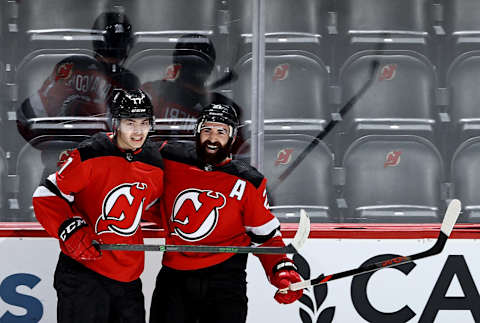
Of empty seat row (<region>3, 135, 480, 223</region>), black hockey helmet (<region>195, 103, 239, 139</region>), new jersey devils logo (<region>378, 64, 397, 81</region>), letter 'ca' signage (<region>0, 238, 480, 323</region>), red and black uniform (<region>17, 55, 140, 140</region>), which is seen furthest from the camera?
new jersey devils logo (<region>378, 64, 397, 81</region>)

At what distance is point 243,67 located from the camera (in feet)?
9.68

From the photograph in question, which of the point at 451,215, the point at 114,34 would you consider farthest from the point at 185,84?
the point at 451,215

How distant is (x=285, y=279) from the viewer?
2.32 meters

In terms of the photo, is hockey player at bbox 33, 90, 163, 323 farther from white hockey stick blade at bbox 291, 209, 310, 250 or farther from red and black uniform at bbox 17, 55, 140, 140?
red and black uniform at bbox 17, 55, 140, 140

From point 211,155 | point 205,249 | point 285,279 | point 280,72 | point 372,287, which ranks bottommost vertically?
point 372,287

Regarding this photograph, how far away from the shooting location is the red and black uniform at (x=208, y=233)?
2332 millimetres

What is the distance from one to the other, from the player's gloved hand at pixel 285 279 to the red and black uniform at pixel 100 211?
17.7 inches

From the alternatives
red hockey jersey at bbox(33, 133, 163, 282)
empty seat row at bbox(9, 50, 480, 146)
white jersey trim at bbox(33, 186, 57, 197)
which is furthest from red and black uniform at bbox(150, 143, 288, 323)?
empty seat row at bbox(9, 50, 480, 146)

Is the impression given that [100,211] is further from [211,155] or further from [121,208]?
[211,155]

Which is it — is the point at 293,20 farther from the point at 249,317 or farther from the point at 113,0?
the point at 249,317

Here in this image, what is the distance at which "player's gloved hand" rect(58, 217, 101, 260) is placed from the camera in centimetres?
218

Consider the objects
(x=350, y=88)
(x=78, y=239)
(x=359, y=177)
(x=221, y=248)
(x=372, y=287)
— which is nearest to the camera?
(x=78, y=239)

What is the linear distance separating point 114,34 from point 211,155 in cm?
102

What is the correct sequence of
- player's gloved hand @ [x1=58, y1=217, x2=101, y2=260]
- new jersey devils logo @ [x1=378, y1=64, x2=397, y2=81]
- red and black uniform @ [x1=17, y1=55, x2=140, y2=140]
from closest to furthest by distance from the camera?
player's gloved hand @ [x1=58, y1=217, x2=101, y2=260], red and black uniform @ [x1=17, y1=55, x2=140, y2=140], new jersey devils logo @ [x1=378, y1=64, x2=397, y2=81]
